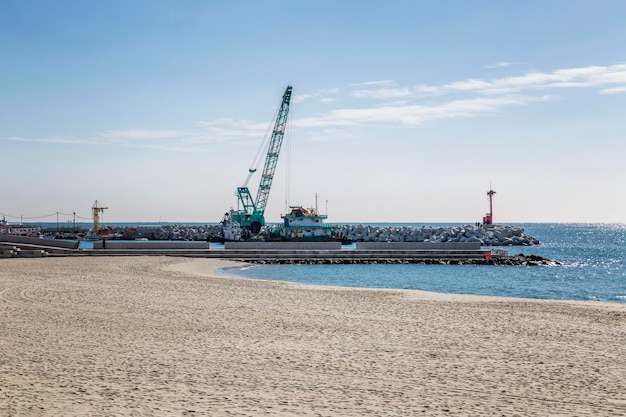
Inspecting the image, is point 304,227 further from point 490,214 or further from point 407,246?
point 490,214

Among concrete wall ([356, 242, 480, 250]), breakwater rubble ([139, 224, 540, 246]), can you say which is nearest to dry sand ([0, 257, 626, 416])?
concrete wall ([356, 242, 480, 250])

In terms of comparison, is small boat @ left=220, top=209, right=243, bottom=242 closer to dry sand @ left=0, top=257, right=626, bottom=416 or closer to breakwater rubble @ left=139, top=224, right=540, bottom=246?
breakwater rubble @ left=139, top=224, right=540, bottom=246

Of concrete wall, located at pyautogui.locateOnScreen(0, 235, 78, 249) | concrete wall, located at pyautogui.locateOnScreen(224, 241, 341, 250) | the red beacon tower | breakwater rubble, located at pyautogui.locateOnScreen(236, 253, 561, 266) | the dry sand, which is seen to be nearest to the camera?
the dry sand

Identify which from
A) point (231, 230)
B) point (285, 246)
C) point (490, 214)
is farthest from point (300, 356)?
point (490, 214)

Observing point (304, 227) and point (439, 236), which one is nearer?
point (304, 227)

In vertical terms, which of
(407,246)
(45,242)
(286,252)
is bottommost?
(286,252)

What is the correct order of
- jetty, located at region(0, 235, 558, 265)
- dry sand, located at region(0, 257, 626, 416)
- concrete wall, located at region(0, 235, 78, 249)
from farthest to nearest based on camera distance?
1. concrete wall, located at region(0, 235, 78, 249)
2. jetty, located at region(0, 235, 558, 265)
3. dry sand, located at region(0, 257, 626, 416)

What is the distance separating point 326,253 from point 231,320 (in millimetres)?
38859

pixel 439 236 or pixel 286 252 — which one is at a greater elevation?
pixel 439 236

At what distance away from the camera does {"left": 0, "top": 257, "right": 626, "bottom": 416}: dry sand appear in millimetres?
9398

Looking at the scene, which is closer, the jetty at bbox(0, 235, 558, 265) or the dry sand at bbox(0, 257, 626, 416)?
the dry sand at bbox(0, 257, 626, 416)

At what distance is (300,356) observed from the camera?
12.9 m

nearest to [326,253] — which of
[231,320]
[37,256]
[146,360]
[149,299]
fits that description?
[37,256]

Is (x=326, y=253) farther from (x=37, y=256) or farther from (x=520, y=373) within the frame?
(x=520, y=373)
